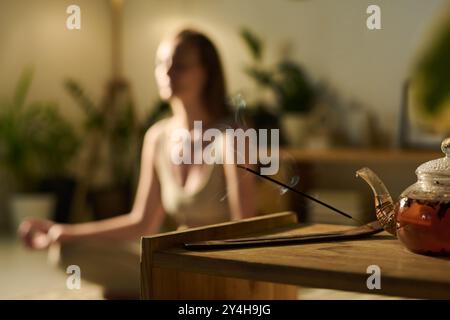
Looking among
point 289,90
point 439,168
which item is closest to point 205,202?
point 439,168

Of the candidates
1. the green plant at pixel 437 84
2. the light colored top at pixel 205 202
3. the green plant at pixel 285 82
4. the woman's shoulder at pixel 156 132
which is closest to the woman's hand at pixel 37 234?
the light colored top at pixel 205 202

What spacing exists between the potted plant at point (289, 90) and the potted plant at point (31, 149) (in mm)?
1345

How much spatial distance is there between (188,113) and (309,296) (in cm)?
58

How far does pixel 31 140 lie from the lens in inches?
189

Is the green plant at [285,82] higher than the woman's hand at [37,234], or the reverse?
the green plant at [285,82]

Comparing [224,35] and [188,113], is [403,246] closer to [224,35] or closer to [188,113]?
[188,113]

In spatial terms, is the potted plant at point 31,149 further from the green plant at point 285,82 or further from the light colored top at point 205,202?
the light colored top at point 205,202

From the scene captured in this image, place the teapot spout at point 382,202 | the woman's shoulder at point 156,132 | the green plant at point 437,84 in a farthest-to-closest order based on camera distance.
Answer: the green plant at point 437,84
the woman's shoulder at point 156,132
the teapot spout at point 382,202

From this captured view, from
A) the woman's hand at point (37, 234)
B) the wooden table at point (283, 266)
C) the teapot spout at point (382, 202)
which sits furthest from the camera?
the woman's hand at point (37, 234)

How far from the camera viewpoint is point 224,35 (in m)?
5.11

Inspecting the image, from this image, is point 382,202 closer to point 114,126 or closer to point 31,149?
point 31,149

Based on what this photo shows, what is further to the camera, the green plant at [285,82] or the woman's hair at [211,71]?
the green plant at [285,82]

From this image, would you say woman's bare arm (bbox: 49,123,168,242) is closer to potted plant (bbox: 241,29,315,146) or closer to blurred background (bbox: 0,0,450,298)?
blurred background (bbox: 0,0,450,298)

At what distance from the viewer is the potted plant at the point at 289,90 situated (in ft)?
15.1
